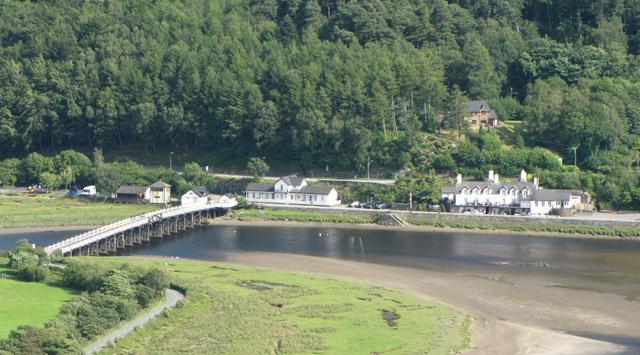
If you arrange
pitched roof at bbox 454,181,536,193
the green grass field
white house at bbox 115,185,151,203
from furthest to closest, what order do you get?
white house at bbox 115,185,151,203 < pitched roof at bbox 454,181,536,193 < the green grass field

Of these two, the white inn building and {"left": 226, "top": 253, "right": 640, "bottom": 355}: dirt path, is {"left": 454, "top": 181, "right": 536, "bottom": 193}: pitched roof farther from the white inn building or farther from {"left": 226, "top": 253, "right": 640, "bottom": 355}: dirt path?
{"left": 226, "top": 253, "right": 640, "bottom": 355}: dirt path

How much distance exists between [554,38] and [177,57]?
42.3 m

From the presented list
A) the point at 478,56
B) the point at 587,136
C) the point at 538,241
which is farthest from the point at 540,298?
the point at 478,56

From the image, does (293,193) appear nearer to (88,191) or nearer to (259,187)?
(259,187)

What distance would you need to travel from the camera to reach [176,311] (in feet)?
148

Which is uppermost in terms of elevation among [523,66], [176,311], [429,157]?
[523,66]

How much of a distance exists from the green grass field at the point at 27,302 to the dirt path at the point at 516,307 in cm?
1562

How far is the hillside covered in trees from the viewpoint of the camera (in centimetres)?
8656

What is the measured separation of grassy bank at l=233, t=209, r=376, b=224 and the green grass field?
31.4 meters

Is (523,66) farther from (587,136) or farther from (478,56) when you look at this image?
(587,136)

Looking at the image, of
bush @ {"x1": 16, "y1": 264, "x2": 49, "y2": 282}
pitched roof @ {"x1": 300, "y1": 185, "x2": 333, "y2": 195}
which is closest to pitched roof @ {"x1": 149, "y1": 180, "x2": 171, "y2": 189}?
pitched roof @ {"x1": 300, "y1": 185, "x2": 333, "y2": 195}

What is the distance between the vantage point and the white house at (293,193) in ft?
271

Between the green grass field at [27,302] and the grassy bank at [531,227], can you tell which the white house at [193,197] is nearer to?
the grassy bank at [531,227]

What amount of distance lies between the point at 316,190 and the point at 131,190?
55.1 feet
